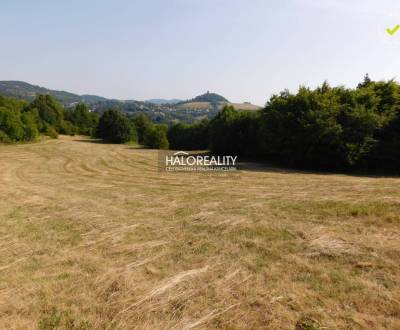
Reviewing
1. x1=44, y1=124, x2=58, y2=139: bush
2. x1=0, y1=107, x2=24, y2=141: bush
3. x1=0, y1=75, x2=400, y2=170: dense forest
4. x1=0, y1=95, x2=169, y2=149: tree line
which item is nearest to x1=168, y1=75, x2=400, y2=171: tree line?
x1=0, y1=75, x2=400, y2=170: dense forest

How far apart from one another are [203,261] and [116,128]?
163 ft

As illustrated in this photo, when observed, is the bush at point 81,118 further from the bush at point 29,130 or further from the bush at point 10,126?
the bush at point 10,126

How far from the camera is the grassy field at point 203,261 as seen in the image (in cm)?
413

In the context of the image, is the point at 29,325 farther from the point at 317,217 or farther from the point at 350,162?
the point at 350,162

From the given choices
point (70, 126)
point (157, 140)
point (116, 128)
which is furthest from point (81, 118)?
point (157, 140)

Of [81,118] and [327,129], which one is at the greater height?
[327,129]

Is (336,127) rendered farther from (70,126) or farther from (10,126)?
(70,126)

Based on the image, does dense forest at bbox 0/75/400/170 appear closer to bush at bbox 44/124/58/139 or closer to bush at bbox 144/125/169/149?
→ bush at bbox 144/125/169/149

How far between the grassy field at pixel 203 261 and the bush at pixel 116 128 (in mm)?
41846

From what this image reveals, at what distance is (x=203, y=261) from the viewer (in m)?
5.88

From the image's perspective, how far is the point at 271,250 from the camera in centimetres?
631

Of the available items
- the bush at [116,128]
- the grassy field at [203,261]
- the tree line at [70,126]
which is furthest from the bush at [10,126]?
the grassy field at [203,261]

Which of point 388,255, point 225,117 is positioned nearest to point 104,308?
point 388,255

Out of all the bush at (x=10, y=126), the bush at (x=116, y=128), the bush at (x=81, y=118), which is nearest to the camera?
the bush at (x=10, y=126)
